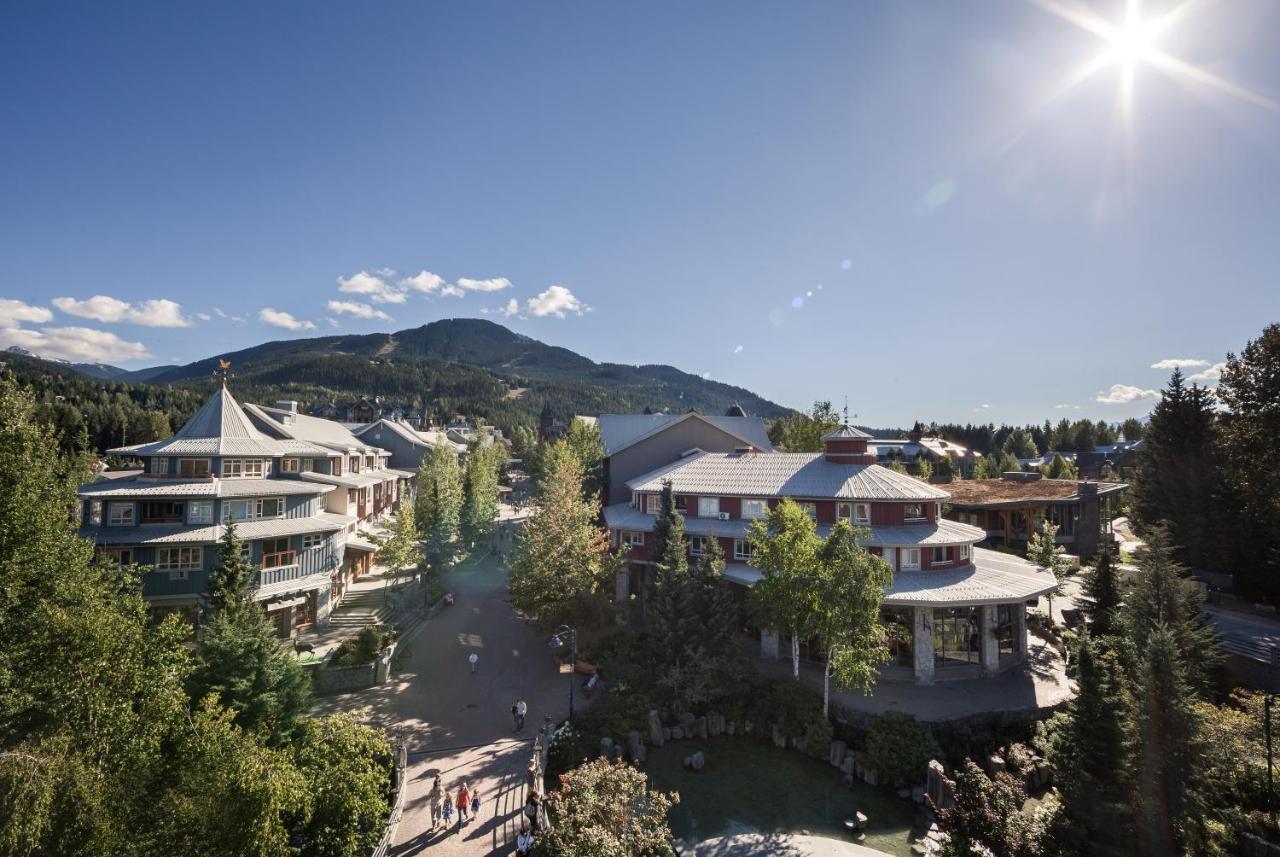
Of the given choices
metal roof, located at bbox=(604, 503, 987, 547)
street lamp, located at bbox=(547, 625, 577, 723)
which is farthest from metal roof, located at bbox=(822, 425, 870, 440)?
street lamp, located at bbox=(547, 625, 577, 723)

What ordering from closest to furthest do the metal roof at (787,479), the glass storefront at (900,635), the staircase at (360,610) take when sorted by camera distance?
1. the glass storefront at (900,635)
2. the metal roof at (787,479)
3. the staircase at (360,610)

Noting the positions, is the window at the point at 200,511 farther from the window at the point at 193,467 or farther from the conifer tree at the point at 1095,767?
the conifer tree at the point at 1095,767

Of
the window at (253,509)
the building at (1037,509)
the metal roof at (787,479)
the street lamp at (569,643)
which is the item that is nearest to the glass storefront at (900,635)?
the metal roof at (787,479)

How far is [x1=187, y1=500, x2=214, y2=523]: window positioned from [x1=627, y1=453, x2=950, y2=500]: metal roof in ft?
84.1

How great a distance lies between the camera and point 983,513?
54.8 meters

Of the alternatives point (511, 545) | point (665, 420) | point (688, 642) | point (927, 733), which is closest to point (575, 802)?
point (688, 642)

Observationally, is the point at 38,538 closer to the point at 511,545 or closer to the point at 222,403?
the point at 222,403

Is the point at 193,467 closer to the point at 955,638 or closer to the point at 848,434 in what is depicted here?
the point at 848,434

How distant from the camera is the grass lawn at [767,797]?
1942cm

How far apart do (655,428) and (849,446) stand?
1752 cm

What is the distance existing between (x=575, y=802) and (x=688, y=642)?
41.7 ft

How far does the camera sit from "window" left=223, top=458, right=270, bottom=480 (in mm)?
32375

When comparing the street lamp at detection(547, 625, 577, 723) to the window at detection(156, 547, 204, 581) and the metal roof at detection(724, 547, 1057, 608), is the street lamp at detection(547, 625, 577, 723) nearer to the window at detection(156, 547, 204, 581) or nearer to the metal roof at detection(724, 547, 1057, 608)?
the metal roof at detection(724, 547, 1057, 608)

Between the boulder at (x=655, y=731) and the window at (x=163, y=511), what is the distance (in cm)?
2753
